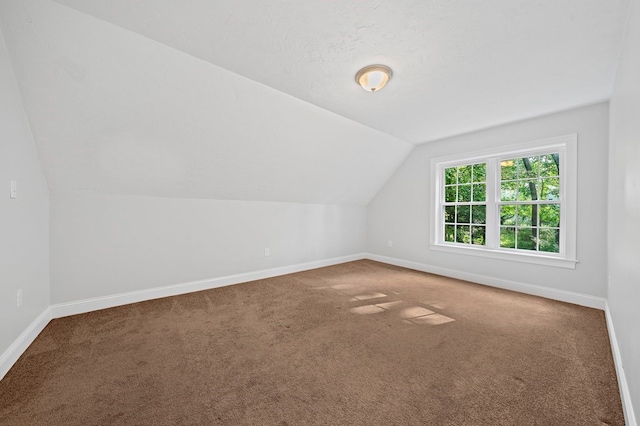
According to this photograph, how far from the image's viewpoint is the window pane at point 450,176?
14.3 feet

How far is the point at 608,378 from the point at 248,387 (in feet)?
7.76

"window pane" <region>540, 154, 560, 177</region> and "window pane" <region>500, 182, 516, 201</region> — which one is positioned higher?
"window pane" <region>540, 154, 560, 177</region>

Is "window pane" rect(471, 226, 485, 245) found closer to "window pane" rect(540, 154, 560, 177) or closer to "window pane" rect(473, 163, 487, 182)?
"window pane" rect(473, 163, 487, 182)

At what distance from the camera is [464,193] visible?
4227mm

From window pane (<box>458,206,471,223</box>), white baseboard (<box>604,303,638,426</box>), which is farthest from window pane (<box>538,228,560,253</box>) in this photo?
white baseboard (<box>604,303,638,426</box>)

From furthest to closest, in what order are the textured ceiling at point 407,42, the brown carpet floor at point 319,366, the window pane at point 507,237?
the window pane at point 507,237
the textured ceiling at point 407,42
the brown carpet floor at point 319,366

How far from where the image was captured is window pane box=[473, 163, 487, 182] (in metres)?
4.00

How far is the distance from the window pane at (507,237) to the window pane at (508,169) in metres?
0.76

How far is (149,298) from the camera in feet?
10.0

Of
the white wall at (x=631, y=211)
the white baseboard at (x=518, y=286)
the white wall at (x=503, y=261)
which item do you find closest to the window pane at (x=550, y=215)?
the white wall at (x=503, y=261)

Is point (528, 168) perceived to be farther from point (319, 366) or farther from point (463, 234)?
point (319, 366)

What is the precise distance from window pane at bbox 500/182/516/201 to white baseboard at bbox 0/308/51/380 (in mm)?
5434

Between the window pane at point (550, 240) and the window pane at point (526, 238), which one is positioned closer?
the window pane at point (550, 240)

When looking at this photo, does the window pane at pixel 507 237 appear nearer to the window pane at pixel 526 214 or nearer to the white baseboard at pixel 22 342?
the window pane at pixel 526 214
